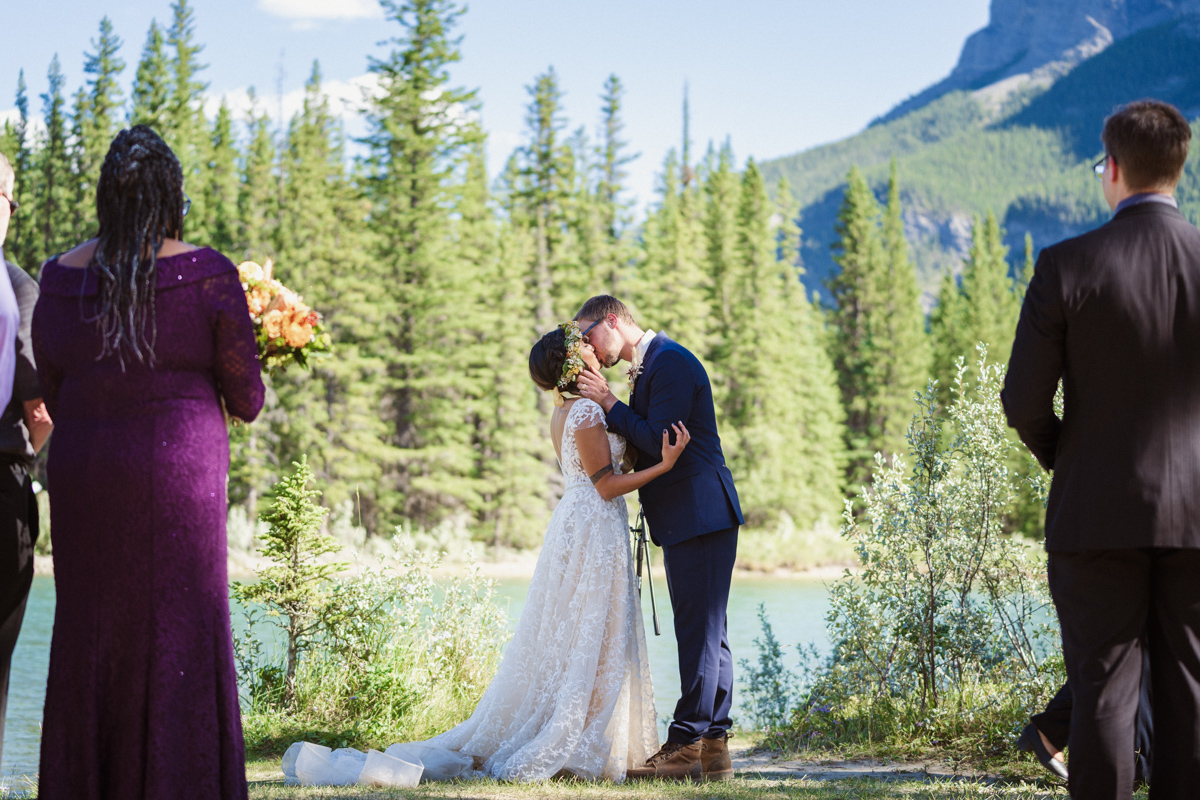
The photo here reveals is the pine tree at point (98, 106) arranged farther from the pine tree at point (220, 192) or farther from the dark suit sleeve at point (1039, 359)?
the dark suit sleeve at point (1039, 359)

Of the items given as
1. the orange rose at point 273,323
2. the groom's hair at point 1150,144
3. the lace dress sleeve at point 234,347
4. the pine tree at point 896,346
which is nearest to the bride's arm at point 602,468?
the orange rose at point 273,323

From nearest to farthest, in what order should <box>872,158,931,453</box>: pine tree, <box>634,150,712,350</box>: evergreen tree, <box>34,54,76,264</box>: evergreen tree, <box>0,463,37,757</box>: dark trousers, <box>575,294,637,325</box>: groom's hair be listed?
<box>0,463,37,757</box>: dark trousers
<box>575,294,637,325</box>: groom's hair
<box>34,54,76,264</box>: evergreen tree
<box>634,150,712,350</box>: evergreen tree
<box>872,158,931,453</box>: pine tree

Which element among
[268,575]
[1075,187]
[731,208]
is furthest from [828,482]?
[1075,187]

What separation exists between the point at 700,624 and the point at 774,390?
29.7m

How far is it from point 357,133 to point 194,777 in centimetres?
2848

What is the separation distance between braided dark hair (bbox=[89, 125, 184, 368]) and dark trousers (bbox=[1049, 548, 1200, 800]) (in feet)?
8.82

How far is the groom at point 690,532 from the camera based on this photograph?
4.60 m

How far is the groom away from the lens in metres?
4.60

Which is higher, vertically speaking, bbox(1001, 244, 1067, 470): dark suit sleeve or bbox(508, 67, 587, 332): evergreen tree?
bbox(508, 67, 587, 332): evergreen tree

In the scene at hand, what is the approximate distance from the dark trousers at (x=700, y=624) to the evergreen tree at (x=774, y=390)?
2727 centimetres

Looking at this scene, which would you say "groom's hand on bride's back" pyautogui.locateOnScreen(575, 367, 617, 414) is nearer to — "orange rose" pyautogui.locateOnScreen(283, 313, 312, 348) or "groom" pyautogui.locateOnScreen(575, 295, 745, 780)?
"groom" pyautogui.locateOnScreen(575, 295, 745, 780)

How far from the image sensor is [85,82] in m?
31.9

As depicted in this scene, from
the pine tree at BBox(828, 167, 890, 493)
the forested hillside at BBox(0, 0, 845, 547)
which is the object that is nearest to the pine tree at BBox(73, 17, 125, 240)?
the forested hillside at BBox(0, 0, 845, 547)

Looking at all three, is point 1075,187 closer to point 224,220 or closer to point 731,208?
point 731,208
